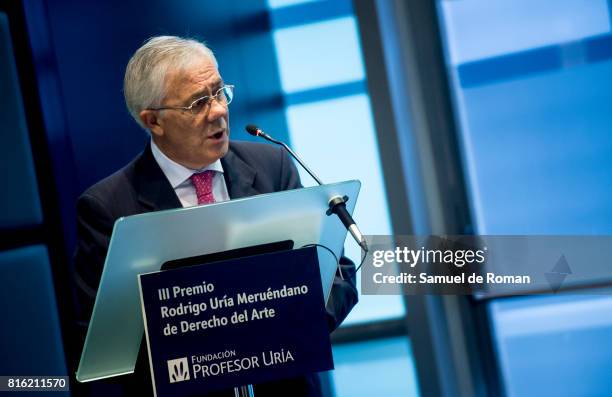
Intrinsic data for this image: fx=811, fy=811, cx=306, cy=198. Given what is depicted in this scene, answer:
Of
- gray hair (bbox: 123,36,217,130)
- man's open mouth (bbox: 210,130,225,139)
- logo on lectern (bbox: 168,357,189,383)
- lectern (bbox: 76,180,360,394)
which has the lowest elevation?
logo on lectern (bbox: 168,357,189,383)

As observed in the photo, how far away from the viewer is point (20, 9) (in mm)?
3127

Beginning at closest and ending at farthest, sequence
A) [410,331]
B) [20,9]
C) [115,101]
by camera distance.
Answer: [20,9] < [115,101] < [410,331]

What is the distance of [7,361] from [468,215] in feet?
7.99

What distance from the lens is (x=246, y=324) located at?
154cm

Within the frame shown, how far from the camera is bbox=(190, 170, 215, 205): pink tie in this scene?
2023 millimetres

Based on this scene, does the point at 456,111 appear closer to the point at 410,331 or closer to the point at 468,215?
the point at 468,215

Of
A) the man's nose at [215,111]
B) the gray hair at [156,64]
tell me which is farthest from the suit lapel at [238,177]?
the gray hair at [156,64]

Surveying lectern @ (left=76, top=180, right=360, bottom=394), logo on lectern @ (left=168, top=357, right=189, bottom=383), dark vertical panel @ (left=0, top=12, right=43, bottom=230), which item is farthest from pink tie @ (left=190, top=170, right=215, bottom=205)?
dark vertical panel @ (left=0, top=12, right=43, bottom=230)

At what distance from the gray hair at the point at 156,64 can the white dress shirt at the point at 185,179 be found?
0.50 feet

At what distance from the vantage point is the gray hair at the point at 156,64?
6.66 ft

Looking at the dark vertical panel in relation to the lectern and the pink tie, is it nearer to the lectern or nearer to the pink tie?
the pink tie

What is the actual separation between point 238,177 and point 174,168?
163 mm

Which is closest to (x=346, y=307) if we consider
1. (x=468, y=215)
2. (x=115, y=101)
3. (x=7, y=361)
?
(x=7, y=361)

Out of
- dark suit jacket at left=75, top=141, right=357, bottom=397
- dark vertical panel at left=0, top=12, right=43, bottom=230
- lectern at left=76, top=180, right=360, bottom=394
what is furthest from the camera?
dark vertical panel at left=0, top=12, right=43, bottom=230
